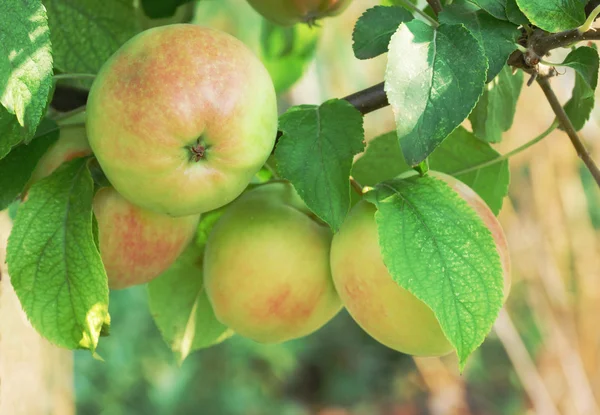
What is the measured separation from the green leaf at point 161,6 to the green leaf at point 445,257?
0.95 feet

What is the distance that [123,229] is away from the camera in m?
0.52

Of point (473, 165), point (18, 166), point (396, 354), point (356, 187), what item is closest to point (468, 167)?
point (473, 165)

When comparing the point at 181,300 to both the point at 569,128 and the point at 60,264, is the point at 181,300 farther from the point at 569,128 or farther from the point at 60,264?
the point at 569,128

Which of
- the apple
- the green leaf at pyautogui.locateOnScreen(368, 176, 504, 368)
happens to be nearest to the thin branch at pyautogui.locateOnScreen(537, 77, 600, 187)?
the green leaf at pyautogui.locateOnScreen(368, 176, 504, 368)

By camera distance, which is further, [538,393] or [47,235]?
[538,393]

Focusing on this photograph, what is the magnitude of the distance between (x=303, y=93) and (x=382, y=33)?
0.96m

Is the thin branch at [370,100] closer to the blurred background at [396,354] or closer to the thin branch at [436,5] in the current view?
the thin branch at [436,5]

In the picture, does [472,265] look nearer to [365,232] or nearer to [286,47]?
[365,232]

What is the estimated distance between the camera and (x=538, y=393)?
2164mm

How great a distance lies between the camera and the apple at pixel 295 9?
2.03 ft

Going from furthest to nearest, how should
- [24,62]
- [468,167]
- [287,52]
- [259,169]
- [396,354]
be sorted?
[396,354], [287,52], [468,167], [259,169], [24,62]

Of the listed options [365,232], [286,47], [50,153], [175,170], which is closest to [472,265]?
[365,232]

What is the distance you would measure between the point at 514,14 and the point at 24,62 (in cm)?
28

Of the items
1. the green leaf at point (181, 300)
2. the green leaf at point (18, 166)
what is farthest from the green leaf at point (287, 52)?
the green leaf at point (18, 166)
